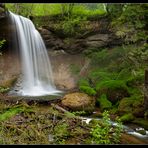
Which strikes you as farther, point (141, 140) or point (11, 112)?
point (11, 112)

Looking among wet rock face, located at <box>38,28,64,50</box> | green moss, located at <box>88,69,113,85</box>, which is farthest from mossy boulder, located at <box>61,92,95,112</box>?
wet rock face, located at <box>38,28,64,50</box>

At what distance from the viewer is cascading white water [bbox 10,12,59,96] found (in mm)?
18266

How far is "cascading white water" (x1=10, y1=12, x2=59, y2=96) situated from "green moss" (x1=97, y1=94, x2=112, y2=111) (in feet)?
14.9

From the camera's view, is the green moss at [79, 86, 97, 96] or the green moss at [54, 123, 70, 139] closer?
the green moss at [54, 123, 70, 139]

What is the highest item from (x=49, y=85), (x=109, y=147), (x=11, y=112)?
(x=109, y=147)

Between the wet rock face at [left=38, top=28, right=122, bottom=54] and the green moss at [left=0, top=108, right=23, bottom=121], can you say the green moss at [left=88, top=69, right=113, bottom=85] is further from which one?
the green moss at [left=0, top=108, right=23, bottom=121]

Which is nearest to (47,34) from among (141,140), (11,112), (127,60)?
(127,60)

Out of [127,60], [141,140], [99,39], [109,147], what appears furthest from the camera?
[99,39]

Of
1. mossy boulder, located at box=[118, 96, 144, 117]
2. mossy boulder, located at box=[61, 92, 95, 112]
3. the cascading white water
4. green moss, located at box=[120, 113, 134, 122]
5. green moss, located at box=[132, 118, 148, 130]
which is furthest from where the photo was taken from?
the cascading white water

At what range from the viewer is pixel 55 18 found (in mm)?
20828

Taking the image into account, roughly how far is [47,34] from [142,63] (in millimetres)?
8716

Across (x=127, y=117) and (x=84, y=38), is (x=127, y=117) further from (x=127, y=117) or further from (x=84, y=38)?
(x=84, y=38)

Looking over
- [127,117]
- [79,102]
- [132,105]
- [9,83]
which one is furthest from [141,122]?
[9,83]

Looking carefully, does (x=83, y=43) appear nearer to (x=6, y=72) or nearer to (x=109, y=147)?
(x=6, y=72)
